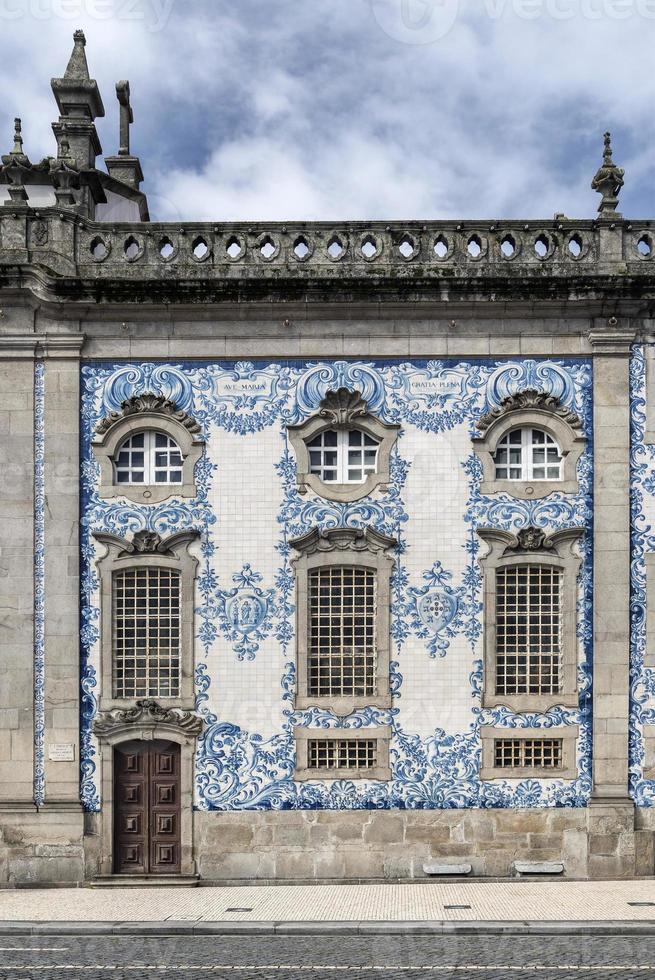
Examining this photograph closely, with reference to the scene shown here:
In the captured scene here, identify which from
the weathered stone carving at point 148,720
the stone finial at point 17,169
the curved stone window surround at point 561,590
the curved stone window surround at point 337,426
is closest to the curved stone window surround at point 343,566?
the curved stone window surround at point 337,426

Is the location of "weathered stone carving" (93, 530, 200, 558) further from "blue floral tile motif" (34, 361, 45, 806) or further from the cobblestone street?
the cobblestone street

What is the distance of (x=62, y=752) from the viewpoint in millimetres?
13711

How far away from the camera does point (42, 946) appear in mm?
11109

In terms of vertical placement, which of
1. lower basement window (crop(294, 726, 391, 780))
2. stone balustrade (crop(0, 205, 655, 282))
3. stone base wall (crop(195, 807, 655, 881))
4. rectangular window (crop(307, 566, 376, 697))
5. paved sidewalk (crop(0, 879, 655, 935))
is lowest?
paved sidewalk (crop(0, 879, 655, 935))

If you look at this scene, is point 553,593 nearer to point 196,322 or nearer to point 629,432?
point 629,432

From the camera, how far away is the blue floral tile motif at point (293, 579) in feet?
45.1

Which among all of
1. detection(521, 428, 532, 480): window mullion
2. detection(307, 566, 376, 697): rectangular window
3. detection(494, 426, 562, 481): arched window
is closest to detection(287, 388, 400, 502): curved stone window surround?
detection(307, 566, 376, 697): rectangular window

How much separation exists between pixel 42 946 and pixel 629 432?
11.1 meters

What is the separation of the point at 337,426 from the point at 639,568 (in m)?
5.26

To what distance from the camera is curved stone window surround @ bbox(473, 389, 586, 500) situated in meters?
14.0

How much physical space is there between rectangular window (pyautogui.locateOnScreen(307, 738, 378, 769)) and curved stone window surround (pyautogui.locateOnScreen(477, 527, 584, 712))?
77.1 inches

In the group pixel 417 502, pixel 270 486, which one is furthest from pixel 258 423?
pixel 417 502

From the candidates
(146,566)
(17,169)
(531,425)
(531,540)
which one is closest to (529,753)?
(531,540)

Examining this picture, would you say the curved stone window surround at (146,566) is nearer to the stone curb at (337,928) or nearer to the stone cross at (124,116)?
the stone curb at (337,928)
